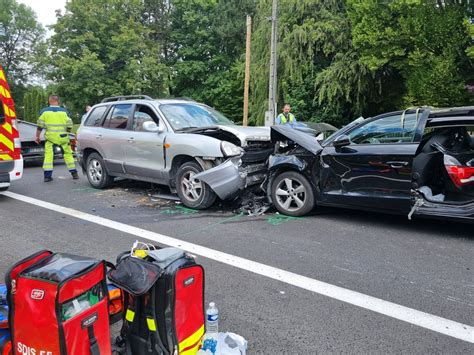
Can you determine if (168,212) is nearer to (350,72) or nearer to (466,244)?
(466,244)

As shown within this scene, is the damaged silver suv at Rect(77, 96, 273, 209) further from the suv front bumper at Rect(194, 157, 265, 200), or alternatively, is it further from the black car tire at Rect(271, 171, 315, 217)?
the black car tire at Rect(271, 171, 315, 217)

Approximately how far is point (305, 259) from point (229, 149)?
244 cm

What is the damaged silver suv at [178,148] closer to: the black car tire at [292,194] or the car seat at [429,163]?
the black car tire at [292,194]

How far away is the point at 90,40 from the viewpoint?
104 feet

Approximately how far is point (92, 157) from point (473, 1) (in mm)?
16044

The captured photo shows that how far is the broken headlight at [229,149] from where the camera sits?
245 inches

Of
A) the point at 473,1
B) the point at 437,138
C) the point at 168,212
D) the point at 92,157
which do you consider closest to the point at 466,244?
the point at 437,138

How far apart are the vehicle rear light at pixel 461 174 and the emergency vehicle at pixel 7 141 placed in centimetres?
707

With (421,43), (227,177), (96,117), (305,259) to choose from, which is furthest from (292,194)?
(421,43)

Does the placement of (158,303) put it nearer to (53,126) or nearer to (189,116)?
(189,116)

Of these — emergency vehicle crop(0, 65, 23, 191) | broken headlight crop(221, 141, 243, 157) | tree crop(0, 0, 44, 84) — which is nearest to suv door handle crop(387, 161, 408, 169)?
broken headlight crop(221, 141, 243, 157)

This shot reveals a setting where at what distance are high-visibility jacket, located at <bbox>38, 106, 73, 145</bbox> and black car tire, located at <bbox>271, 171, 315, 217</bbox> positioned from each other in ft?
17.0

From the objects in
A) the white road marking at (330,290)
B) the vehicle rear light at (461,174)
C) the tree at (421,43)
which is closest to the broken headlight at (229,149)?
the white road marking at (330,290)

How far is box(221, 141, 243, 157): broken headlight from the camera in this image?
245 inches
